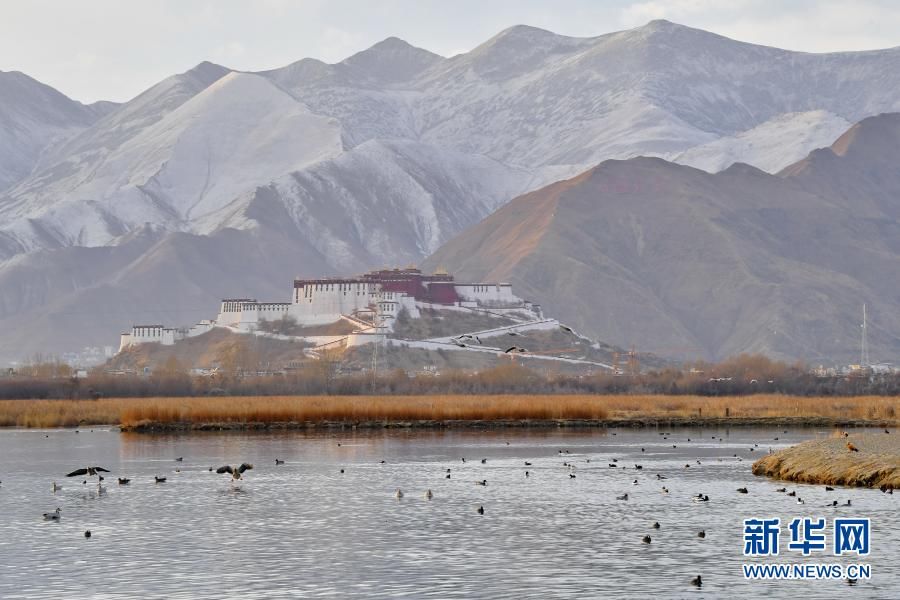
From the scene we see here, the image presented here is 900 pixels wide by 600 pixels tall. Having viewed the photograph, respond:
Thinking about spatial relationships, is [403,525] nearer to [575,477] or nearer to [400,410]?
[575,477]

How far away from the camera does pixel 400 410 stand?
369 feet

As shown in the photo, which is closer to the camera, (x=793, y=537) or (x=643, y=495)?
(x=793, y=537)

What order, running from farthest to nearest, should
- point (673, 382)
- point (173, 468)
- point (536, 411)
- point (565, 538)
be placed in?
1. point (673, 382)
2. point (536, 411)
3. point (173, 468)
4. point (565, 538)

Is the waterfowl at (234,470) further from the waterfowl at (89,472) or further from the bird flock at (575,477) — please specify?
the waterfowl at (89,472)

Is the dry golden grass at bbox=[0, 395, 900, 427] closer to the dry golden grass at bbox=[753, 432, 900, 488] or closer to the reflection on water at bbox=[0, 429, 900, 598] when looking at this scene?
the reflection on water at bbox=[0, 429, 900, 598]

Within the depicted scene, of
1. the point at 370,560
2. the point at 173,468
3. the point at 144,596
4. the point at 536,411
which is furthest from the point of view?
the point at 536,411

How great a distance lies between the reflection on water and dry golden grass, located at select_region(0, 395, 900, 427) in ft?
78.5

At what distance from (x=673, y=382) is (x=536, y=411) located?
2149 inches

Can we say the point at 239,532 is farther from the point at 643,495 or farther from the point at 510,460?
the point at 510,460

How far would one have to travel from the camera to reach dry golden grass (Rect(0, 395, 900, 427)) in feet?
358

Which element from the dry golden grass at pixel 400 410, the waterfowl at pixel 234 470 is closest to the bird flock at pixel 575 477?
the waterfowl at pixel 234 470

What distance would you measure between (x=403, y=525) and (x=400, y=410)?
5943 centimetres

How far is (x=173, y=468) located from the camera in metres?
75.0

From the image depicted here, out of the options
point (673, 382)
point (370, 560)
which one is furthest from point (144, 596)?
point (673, 382)
